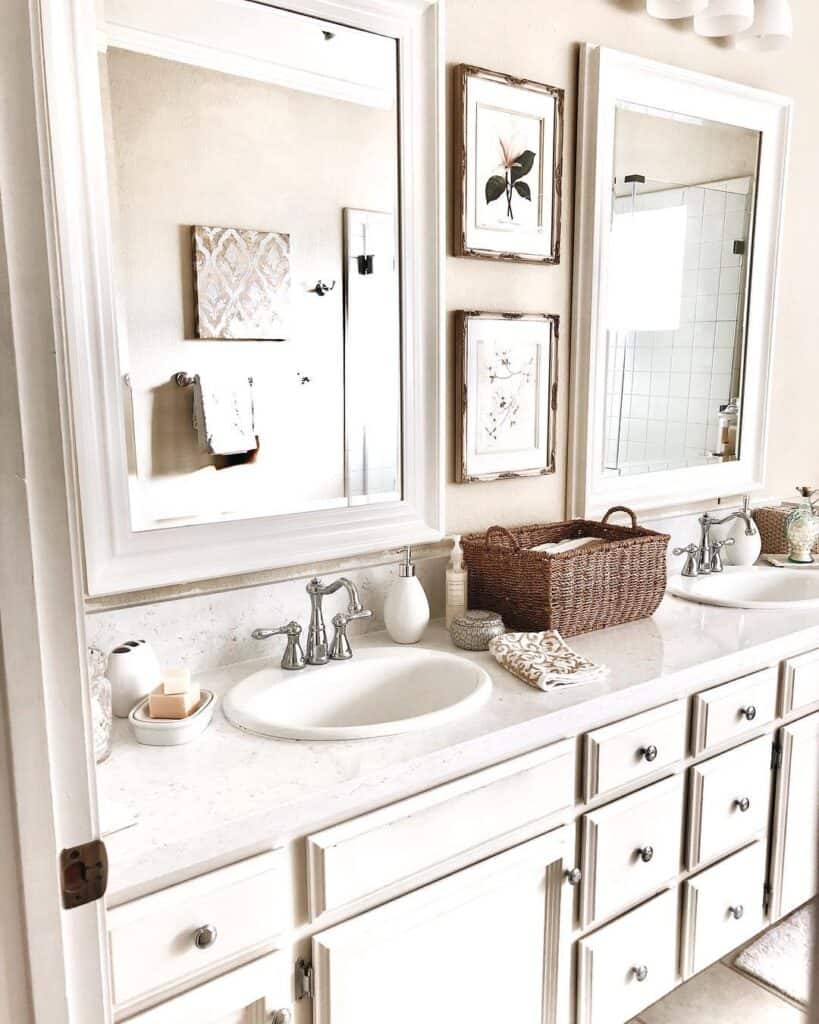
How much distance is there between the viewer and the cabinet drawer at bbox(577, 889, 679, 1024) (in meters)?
1.62

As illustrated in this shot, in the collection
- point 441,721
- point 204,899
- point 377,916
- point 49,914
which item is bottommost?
point 377,916

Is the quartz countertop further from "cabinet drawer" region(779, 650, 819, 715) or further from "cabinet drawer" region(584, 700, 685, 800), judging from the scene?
"cabinet drawer" region(779, 650, 819, 715)

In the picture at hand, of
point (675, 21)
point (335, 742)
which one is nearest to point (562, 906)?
point (335, 742)

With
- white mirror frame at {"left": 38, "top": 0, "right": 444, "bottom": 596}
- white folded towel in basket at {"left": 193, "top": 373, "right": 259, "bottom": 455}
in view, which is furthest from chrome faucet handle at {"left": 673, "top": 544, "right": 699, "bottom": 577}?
white folded towel in basket at {"left": 193, "top": 373, "right": 259, "bottom": 455}

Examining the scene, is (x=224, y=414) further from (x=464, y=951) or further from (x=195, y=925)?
(x=464, y=951)

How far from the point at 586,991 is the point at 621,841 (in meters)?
0.28

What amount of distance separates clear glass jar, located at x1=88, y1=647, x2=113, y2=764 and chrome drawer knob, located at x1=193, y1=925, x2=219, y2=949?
0.94ft

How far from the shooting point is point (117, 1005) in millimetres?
1058

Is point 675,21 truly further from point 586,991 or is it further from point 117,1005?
point 117,1005

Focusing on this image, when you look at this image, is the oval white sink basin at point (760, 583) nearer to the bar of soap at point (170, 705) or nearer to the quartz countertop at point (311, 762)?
the quartz countertop at point (311, 762)

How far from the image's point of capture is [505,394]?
6.58ft

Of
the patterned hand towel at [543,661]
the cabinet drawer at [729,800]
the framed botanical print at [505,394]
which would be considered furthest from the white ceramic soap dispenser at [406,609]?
the cabinet drawer at [729,800]

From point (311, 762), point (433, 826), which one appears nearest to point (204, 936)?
point (311, 762)

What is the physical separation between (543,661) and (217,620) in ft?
2.00
